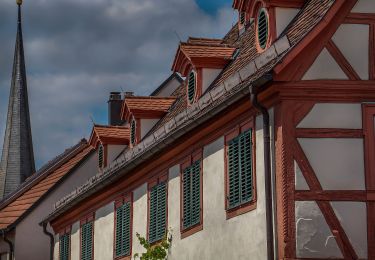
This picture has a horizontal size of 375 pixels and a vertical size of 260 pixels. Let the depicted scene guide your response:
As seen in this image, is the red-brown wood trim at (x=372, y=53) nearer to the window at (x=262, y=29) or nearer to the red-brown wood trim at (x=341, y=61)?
the red-brown wood trim at (x=341, y=61)

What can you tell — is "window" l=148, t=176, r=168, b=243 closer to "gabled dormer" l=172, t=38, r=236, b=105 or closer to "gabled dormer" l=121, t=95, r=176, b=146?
"gabled dormer" l=172, t=38, r=236, b=105

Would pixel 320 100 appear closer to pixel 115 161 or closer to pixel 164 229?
pixel 164 229

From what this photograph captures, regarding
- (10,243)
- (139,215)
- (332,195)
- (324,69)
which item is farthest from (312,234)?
(10,243)

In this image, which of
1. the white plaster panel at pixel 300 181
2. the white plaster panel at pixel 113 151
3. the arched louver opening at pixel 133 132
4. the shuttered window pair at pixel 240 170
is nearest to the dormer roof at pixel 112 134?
the white plaster panel at pixel 113 151

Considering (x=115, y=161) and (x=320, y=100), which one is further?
(x=115, y=161)

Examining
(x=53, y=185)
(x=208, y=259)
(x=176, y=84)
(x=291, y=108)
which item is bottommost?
(x=208, y=259)

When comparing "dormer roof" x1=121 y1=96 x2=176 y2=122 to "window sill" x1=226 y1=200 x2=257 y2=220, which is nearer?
"window sill" x1=226 y1=200 x2=257 y2=220

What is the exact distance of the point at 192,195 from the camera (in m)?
26.6

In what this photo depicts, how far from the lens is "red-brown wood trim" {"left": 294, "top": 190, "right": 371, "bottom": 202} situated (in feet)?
70.1

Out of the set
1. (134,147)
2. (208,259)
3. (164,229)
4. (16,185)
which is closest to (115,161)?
(134,147)

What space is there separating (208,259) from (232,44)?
6814 millimetres

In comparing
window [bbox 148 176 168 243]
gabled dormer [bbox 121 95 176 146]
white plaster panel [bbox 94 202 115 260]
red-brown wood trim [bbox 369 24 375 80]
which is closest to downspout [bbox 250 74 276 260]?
red-brown wood trim [bbox 369 24 375 80]

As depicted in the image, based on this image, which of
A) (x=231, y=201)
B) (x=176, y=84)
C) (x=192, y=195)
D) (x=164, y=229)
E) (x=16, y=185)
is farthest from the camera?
(x=16, y=185)

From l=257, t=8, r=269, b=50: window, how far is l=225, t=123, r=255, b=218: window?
6.12ft
